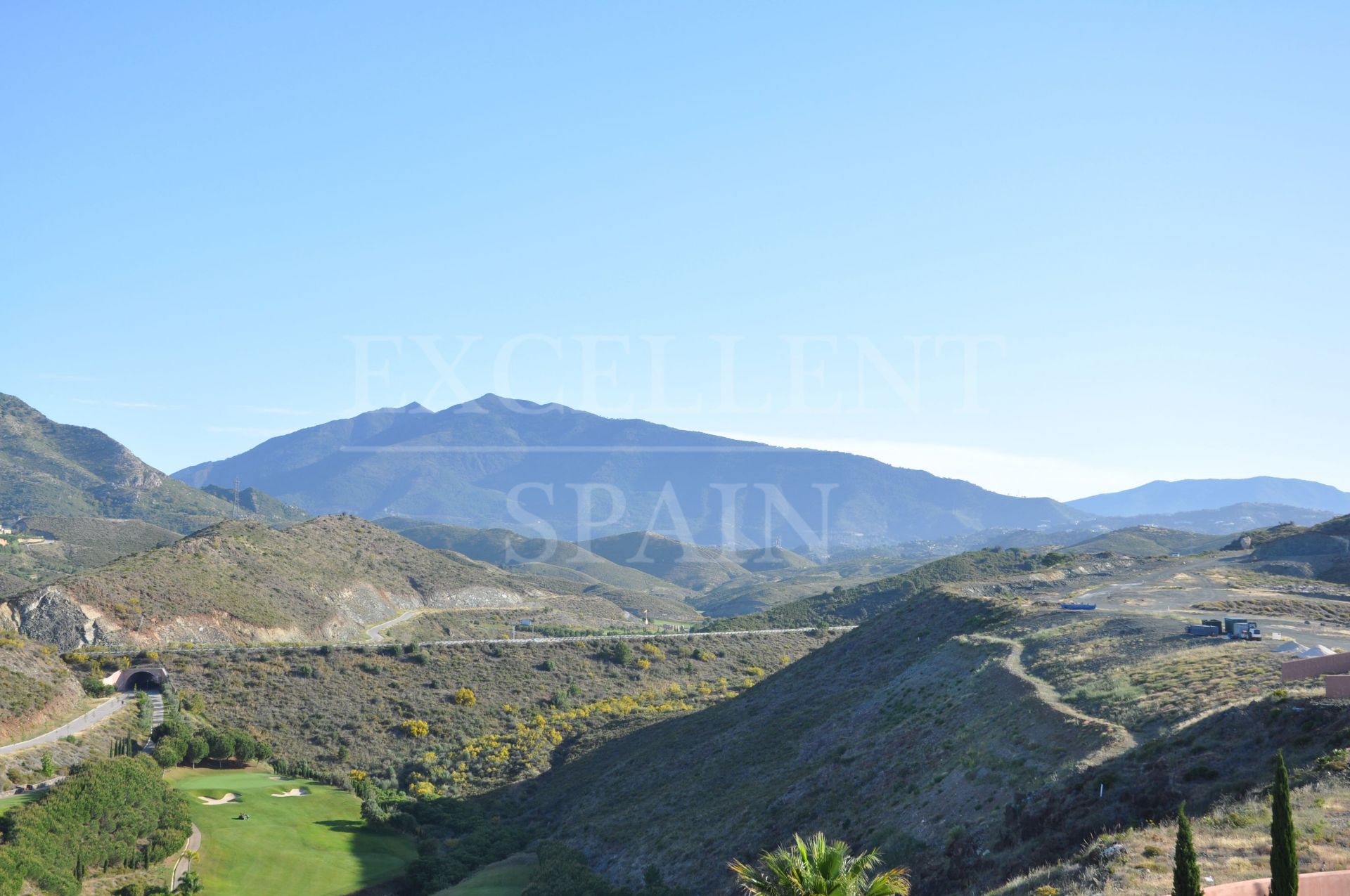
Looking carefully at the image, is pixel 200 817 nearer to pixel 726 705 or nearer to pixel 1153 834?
pixel 726 705

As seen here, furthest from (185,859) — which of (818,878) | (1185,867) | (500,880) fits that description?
(1185,867)

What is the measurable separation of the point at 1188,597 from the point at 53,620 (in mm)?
74333

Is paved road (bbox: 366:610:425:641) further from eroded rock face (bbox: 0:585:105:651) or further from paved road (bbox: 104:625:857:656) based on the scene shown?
eroded rock face (bbox: 0:585:105:651)

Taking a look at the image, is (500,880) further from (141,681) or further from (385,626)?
(385,626)

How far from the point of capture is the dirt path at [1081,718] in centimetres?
2442

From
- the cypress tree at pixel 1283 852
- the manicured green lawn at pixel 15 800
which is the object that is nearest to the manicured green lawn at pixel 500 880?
the manicured green lawn at pixel 15 800

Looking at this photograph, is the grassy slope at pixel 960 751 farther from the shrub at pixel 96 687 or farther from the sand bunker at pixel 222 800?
the shrub at pixel 96 687

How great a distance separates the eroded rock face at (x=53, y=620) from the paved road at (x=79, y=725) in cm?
1475

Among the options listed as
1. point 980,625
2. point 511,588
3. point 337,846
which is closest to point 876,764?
point 980,625

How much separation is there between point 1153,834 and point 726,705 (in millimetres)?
41485

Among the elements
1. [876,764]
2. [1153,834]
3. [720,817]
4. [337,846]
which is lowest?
[337,846]

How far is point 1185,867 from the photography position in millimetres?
13586

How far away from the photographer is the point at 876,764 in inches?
1351

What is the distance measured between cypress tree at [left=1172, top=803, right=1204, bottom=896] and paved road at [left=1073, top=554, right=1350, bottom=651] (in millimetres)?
23654
